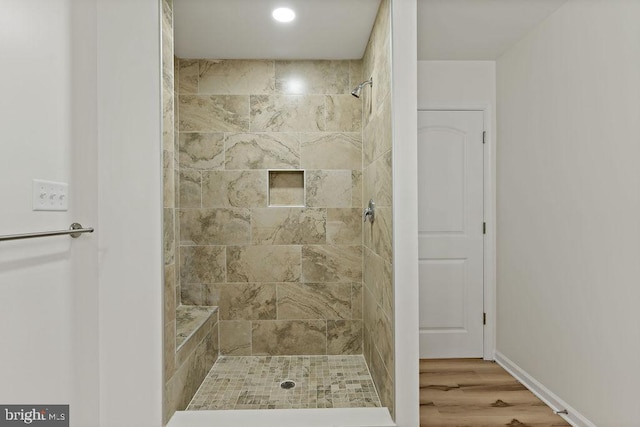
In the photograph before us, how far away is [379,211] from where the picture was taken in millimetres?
2330

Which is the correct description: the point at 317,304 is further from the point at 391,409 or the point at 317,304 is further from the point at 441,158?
the point at 441,158

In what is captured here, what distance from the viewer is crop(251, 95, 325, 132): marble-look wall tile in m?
3.03

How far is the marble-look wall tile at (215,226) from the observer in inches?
119

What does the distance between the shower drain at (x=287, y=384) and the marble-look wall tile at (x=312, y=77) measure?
6.91 ft

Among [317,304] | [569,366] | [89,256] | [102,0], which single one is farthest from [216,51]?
[569,366]

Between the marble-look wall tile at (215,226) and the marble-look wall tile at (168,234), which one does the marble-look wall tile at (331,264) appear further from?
the marble-look wall tile at (168,234)

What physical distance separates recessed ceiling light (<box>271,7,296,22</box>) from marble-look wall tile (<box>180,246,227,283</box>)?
1685 mm

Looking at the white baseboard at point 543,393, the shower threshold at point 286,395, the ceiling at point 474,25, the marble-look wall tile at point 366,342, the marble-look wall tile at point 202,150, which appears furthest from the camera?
the marble-look wall tile at point 202,150

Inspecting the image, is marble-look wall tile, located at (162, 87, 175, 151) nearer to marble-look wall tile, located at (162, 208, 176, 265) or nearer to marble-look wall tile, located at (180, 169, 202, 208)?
marble-look wall tile, located at (162, 208, 176, 265)

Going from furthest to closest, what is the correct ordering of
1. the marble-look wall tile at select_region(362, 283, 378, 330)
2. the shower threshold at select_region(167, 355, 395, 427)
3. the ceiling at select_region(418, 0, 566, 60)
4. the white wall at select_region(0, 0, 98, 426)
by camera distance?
the marble-look wall tile at select_region(362, 283, 378, 330), the ceiling at select_region(418, 0, 566, 60), the shower threshold at select_region(167, 355, 395, 427), the white wall at select_region(0, 0, 98, 426)

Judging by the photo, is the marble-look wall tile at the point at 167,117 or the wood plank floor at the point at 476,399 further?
the wood plank floor at the point at 476,399

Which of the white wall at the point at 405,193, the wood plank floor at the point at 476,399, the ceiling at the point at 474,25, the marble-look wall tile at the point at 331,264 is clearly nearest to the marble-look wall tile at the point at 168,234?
the white wall at the point at 405,193

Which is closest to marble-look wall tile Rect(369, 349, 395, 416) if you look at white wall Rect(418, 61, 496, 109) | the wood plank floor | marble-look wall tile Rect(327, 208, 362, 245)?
the wood plank floor

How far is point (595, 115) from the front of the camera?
6.97ft
